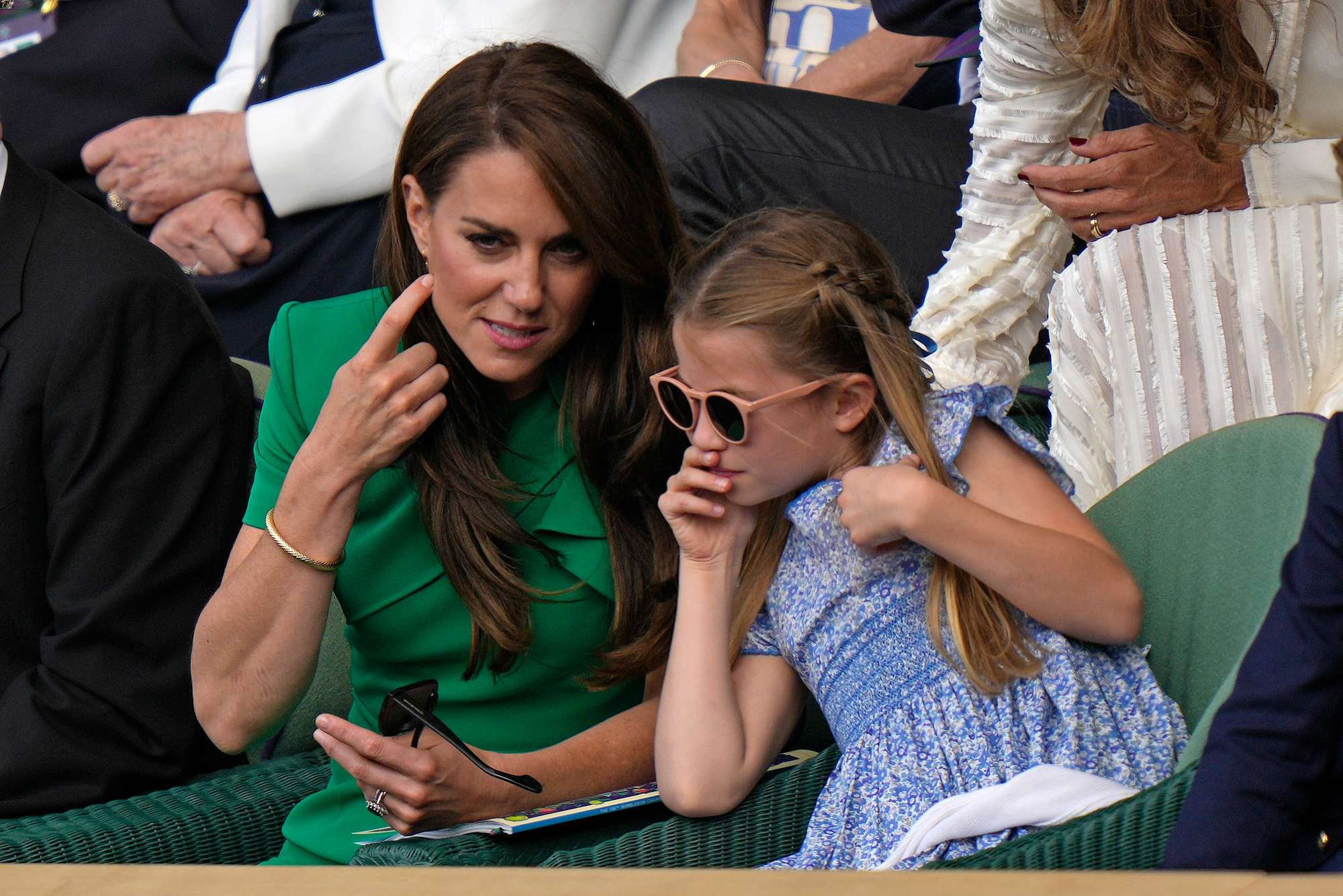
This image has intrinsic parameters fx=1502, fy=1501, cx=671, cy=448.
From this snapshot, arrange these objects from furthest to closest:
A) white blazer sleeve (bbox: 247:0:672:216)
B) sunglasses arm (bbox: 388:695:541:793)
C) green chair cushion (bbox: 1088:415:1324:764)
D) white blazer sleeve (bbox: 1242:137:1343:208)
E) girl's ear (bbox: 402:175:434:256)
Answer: white blazer sleeve (bbox: 247:0:672:216) < white blazer sleeve (bbox: 1242:137:1343:208) < girl's ear (bbox: 402:175:434:256) < sunglasses arm (bbox: 388:695:541:793) < green chair cushion (bbox: 1088:415:1324:764)

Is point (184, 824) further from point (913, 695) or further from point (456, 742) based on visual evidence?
point (913, 695)

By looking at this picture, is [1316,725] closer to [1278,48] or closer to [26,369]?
[1278,48]

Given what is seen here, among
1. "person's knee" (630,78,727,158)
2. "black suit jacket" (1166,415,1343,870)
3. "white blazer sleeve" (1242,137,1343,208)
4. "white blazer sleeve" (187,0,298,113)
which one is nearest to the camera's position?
"black suit jacket" (1166,415,1343,870)

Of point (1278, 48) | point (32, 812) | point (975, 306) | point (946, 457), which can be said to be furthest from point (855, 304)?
point (32, 812)

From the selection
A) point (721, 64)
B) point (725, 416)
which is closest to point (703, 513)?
point (725, 416)

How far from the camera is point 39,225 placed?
2293 mm

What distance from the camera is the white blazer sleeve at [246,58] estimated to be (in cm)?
400

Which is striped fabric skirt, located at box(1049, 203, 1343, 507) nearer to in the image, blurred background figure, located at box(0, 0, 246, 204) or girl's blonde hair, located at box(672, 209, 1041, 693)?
girl's blonde hair, located at box(672, 209, 1041, 693)

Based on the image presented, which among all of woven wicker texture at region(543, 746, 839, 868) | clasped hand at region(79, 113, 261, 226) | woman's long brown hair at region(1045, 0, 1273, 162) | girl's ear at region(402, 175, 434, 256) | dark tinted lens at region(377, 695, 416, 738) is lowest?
clasped hand at region(79, 113, 261, 226)

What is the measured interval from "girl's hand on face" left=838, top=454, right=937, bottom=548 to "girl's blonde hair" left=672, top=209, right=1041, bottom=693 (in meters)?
0.10

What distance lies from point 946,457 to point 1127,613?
28 cm

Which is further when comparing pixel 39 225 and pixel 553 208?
pixel 39 225

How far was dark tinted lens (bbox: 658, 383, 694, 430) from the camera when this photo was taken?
6.26ft

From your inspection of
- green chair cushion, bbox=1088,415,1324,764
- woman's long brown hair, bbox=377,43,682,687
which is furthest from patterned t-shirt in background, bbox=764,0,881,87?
green chair cushion, bbox=1088,415,1324,764
